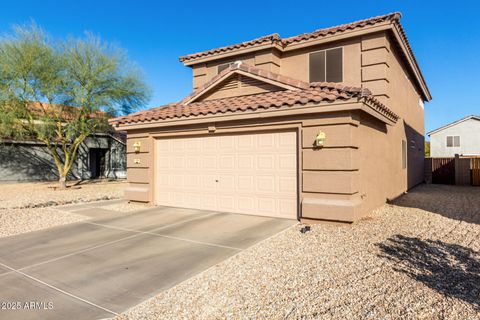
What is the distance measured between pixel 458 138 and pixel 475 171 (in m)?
19.8

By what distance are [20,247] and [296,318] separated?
18.5 ft

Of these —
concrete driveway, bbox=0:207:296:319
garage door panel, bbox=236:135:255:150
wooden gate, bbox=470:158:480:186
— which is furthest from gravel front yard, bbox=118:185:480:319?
wooden gate, bbox=470:158:480:186

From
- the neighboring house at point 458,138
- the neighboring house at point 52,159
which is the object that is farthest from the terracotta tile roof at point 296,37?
the neighboring house at point 458,138

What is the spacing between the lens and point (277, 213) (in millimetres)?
8211

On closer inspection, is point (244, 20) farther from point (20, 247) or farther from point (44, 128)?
point (20, 247)

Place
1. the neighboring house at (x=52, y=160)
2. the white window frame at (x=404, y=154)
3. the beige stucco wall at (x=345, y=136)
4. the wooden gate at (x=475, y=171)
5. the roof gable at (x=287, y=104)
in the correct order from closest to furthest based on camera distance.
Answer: the roof gable at (x=287, y=104) < the beige stucco wall at (x=345, y=136) < the white window frame at (x=404, y=154) < the wooden gate at (x=475, y=171) < the neighboring house at (x=52, y=160)

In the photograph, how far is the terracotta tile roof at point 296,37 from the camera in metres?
9.85

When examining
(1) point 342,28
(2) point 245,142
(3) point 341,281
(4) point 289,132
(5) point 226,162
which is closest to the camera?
(3) point 341,281

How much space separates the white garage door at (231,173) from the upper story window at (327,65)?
171 inches

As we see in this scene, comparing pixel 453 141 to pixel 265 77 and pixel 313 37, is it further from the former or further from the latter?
pixel 265 77

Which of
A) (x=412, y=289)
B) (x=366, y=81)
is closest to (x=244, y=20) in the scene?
(x=366, y=81)

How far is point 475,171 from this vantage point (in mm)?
17641

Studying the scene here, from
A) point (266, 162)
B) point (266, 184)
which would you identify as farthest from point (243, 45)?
point (266, 184)

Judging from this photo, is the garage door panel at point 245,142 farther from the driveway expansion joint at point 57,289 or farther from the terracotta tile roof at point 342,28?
the driveway expansion joint at point 57,289
